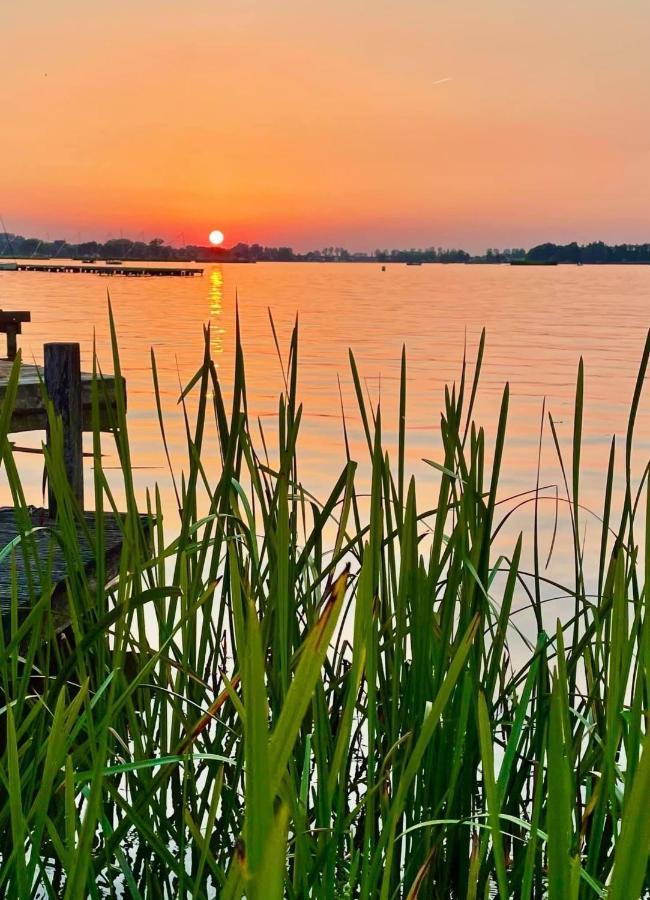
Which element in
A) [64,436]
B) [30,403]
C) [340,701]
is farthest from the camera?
[30,403]

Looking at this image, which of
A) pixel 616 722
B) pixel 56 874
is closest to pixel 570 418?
pixel 56 874

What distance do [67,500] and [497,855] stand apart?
1005 millimetres

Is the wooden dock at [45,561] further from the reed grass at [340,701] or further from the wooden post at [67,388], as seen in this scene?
the reed grass at [340,701]

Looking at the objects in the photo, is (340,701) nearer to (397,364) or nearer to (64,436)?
(64,436)

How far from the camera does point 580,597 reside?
179 centimetres

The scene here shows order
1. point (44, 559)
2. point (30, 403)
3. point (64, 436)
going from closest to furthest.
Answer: point (44, 559)
point (64, 436)
point (30, 403)

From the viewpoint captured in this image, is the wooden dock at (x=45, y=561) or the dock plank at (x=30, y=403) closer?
the wooden dock at (x=45, y=561)

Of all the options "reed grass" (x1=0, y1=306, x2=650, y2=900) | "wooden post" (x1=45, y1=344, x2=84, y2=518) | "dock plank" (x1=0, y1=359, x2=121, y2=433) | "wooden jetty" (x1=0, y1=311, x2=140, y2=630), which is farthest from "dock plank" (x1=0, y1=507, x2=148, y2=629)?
"reed grass" (x1=0, y1=306, x2=650, y2=900)

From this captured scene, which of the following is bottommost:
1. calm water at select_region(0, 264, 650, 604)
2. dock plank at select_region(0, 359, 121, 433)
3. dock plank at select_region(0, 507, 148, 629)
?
calm water at select_region(0, 264, 650, 604)

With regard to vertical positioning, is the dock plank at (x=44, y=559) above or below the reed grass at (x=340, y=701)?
below

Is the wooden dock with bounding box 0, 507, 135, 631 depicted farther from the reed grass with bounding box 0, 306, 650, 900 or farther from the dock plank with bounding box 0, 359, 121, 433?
the reed grass with bounding box 0, 306, 650, 900

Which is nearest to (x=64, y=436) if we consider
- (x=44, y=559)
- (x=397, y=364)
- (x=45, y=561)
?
(x=45, y=561)

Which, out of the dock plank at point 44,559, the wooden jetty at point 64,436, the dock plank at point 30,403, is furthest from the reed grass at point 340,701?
the dock plank at point 30,403

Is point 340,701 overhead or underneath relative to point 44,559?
overhead
